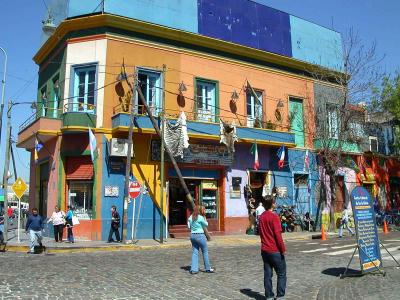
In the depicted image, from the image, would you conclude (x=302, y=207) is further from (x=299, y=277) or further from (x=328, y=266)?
(x=299, y=277)

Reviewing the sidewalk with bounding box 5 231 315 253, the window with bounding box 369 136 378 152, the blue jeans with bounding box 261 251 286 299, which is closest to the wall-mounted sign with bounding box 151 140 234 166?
the sidewalk with bounding box 5 231 315 253

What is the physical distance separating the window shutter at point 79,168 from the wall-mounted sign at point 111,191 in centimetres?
100

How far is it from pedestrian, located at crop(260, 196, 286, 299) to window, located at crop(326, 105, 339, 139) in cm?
2037

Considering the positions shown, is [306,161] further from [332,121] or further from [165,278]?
[165,278]

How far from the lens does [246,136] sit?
23641 millimetres

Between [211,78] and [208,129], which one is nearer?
[208,129]

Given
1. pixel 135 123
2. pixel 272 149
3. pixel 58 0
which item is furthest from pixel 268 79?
pixel 58 0

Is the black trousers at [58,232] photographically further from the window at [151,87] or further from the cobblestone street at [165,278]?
the window at [151,87]

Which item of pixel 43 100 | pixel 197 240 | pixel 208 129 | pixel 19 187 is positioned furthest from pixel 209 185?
pixel 197 240

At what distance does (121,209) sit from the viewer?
20.3m

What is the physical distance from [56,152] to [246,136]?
32.7ft

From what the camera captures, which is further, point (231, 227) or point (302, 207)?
point (302, 207)

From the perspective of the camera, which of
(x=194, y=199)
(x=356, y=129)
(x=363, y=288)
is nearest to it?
(x=363, y=288)

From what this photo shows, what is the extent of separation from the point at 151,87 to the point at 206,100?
134 inches
